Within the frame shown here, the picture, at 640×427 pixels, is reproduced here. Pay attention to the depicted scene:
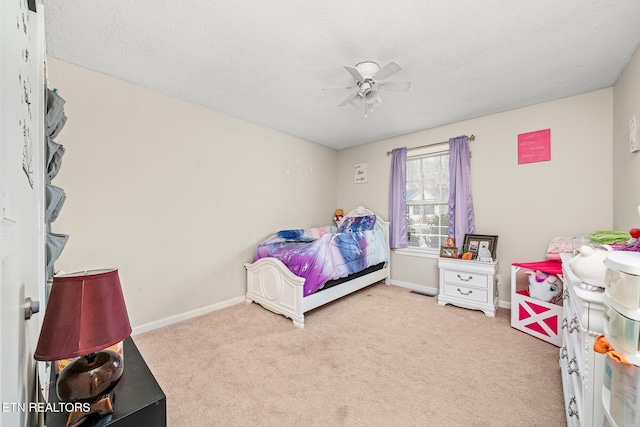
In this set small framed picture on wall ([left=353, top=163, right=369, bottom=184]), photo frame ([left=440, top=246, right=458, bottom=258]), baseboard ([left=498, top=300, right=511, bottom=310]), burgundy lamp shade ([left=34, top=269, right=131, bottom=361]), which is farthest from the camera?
small framed picture on wall ([left=353, top=163, right=369, bottom=184])

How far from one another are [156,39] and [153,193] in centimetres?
135

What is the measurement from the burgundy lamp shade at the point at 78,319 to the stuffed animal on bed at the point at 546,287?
10.1 ft

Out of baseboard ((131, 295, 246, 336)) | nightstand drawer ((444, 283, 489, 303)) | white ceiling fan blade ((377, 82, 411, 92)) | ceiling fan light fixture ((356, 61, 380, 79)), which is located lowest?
baseboard ((131, 295, 246, 336))

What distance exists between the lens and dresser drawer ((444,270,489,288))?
9.25 feet

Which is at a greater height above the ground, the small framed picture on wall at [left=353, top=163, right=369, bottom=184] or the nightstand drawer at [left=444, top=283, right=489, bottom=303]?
the small framed picture on wall at [left=353, top=163, right=369, bottom=184]

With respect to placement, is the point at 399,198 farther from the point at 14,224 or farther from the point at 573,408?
the point at 14,224

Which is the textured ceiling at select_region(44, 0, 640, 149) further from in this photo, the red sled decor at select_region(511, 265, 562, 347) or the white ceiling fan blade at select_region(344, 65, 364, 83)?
the red sled decor at select_region(511, 265, 562, 347)

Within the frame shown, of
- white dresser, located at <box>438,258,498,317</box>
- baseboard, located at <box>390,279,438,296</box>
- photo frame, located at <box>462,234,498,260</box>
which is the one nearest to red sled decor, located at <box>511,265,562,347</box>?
white dresser, located at <box>438,258,498,317</box>

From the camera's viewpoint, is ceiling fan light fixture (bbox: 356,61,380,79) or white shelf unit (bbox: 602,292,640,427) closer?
white shelf unit (bbox: 602,292,640,427)

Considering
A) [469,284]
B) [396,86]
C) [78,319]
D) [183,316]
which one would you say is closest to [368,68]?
[396,86]

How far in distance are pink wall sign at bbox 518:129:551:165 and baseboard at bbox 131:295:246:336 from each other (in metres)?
3.74

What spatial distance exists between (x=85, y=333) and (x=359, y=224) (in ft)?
11.4

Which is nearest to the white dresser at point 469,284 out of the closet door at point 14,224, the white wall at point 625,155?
the white wall at point 625,155

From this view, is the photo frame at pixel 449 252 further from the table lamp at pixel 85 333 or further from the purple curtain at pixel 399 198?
the table lamp at pixel 85 333
